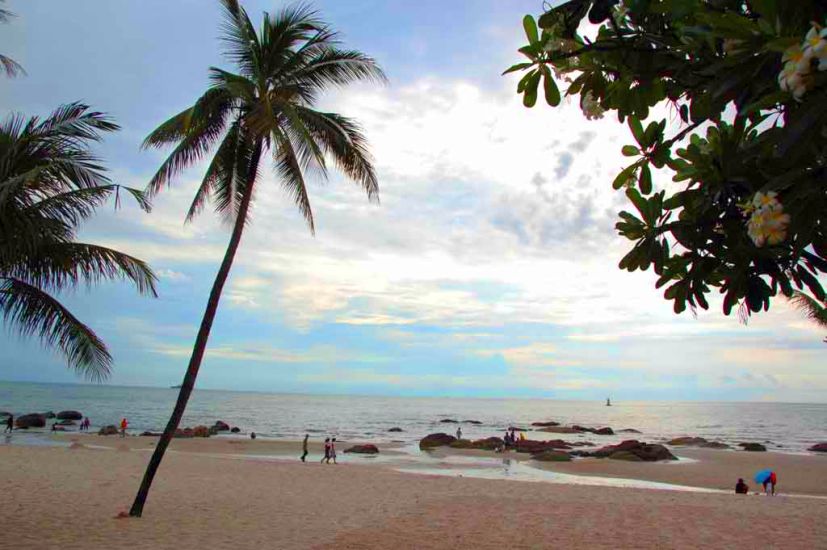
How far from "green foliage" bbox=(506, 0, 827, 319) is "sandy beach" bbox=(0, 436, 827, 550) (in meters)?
7.38

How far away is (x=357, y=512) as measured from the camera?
38.4 feet

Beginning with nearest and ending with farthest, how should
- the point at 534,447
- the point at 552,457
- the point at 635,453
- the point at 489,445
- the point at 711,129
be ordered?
the point at 711,129 → the point at 552,457 → the point at 635,453 → the point at 534,447 → the point at 489,445

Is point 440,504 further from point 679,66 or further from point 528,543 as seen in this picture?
point 679,66

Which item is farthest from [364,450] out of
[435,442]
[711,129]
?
[711,129]

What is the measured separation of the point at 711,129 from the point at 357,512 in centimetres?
1075

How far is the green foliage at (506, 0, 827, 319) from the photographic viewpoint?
177 centimetres

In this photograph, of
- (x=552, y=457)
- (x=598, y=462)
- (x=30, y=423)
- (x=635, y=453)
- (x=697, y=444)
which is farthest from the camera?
(x=30, y=423)

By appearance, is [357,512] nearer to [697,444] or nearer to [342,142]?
[342,142]

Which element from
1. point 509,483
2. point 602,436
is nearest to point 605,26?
point 509,483

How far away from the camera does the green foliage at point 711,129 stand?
5.81ft

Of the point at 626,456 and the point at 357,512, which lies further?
the point at 626,456

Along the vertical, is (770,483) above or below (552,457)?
above

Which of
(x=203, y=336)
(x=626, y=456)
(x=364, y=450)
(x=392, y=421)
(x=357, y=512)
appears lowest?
(x=392, y=421)

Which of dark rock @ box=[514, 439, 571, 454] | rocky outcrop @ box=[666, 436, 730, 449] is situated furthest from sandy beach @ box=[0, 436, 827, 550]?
rocky outcrop @ box=[666, 436, 730, 449]
